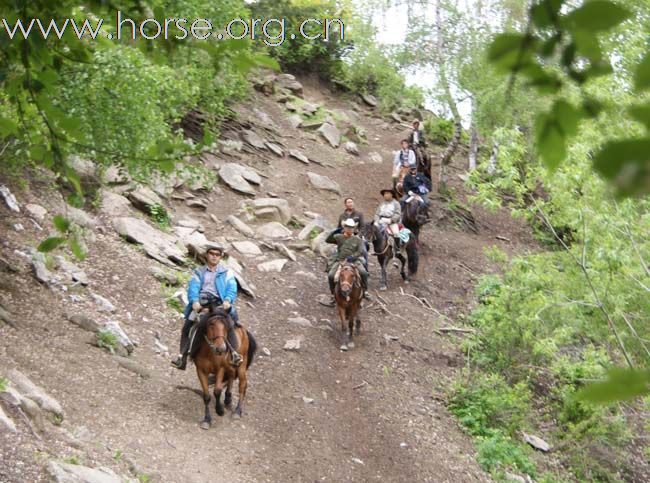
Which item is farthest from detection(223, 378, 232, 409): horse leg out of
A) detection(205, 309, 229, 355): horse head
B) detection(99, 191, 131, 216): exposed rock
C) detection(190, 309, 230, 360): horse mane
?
detection(99, 191, 131, 216): exposed rock

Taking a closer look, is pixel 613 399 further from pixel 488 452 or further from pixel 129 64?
pixel 488 452

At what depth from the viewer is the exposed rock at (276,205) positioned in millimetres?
20156

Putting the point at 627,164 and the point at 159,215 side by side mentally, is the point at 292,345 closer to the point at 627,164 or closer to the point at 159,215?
the point at 159,215

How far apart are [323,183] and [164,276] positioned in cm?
1066

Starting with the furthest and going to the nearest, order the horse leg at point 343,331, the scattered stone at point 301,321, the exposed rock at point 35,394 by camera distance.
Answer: the scattered stone at point 301,321 → the horse leg at point 343,331 → the exposed rock at point 35,394

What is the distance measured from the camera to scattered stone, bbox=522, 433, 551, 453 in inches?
497

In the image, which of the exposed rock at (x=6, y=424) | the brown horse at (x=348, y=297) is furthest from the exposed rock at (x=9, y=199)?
the exposed rock at (x=6, y=424)

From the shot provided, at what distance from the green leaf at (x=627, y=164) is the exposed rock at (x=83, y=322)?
11.0 meters

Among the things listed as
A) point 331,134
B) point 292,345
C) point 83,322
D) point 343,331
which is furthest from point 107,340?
point 331,134

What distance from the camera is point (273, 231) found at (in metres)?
19.2

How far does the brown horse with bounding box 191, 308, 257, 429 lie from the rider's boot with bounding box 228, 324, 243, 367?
0.08 meters

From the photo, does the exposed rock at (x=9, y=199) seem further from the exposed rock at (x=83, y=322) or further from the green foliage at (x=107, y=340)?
the green foliage at (x=107, y=340)

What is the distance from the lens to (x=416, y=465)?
35.7 feet

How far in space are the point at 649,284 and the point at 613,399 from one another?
412 inches
